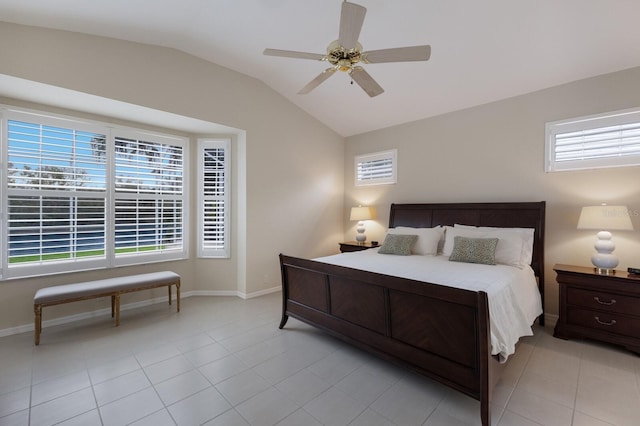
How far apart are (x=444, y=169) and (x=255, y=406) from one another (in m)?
3.92

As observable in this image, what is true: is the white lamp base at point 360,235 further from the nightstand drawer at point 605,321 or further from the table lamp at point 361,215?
the nightstand drawer at point 605,321

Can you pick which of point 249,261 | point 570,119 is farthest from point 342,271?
point 570,119

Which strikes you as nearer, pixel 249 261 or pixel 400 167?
pixel 249 261

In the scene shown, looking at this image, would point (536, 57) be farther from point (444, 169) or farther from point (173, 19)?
point (173, 19)

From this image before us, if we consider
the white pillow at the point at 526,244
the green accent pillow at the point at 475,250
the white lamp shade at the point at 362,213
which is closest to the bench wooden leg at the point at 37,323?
the white lamp shade at the point at 362,213

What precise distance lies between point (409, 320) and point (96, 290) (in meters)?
3.34

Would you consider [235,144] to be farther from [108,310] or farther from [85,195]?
[108,310]

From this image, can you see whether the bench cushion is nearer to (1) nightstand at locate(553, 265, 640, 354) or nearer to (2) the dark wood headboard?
(2) the dark wood headboard

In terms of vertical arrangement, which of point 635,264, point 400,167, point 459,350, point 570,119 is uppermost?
point 570,119

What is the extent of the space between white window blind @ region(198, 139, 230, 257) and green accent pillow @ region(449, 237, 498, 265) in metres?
3.31

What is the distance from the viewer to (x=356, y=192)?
5.57m

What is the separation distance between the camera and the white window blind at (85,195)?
3117 mm

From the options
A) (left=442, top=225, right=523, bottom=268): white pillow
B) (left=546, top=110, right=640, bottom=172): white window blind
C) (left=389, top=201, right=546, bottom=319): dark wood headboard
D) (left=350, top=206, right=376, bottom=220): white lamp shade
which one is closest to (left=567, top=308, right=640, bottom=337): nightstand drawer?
(left=389, top=201, right=546, bottom=319): dark wood headboard

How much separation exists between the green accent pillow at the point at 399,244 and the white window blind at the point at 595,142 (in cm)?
185
